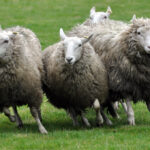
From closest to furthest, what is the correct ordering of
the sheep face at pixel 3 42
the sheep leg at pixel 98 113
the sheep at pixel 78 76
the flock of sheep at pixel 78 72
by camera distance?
the sheep face at pixel 3 42
the flock of sheep at pixel 78 72
the sheep at pixel 78 76
the sheep leg at pixel 98 113

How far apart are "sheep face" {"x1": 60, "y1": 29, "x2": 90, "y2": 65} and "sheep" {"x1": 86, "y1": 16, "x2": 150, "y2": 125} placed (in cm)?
70

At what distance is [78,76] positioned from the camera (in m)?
8.79

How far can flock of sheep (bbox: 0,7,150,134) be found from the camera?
27.7 ft

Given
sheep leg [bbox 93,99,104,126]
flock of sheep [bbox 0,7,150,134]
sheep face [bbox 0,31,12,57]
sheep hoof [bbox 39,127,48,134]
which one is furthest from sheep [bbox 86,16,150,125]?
sheep face [bbox 0,31,12,57]

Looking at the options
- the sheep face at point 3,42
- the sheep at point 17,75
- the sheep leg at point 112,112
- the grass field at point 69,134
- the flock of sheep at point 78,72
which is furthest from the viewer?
the sheep leg at point 112,112

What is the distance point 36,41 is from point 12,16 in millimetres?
16001

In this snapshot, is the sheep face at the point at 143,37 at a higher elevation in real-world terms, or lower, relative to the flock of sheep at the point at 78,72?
higher

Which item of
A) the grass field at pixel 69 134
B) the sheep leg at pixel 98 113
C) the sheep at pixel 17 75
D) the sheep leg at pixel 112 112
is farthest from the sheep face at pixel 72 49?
the sheep leg at pixel 112 112

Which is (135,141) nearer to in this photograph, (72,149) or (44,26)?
(72,149)

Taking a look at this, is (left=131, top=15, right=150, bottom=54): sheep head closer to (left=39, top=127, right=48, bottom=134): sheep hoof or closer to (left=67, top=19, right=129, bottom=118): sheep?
(left=67, top=19, right=129, bottom=118): sheep

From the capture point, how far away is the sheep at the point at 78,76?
28.8 ft

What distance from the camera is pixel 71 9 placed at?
89.5ft

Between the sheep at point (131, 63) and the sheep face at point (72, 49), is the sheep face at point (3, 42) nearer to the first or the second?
the sheep face at point (72, 49)

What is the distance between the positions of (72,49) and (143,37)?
1302 mm
